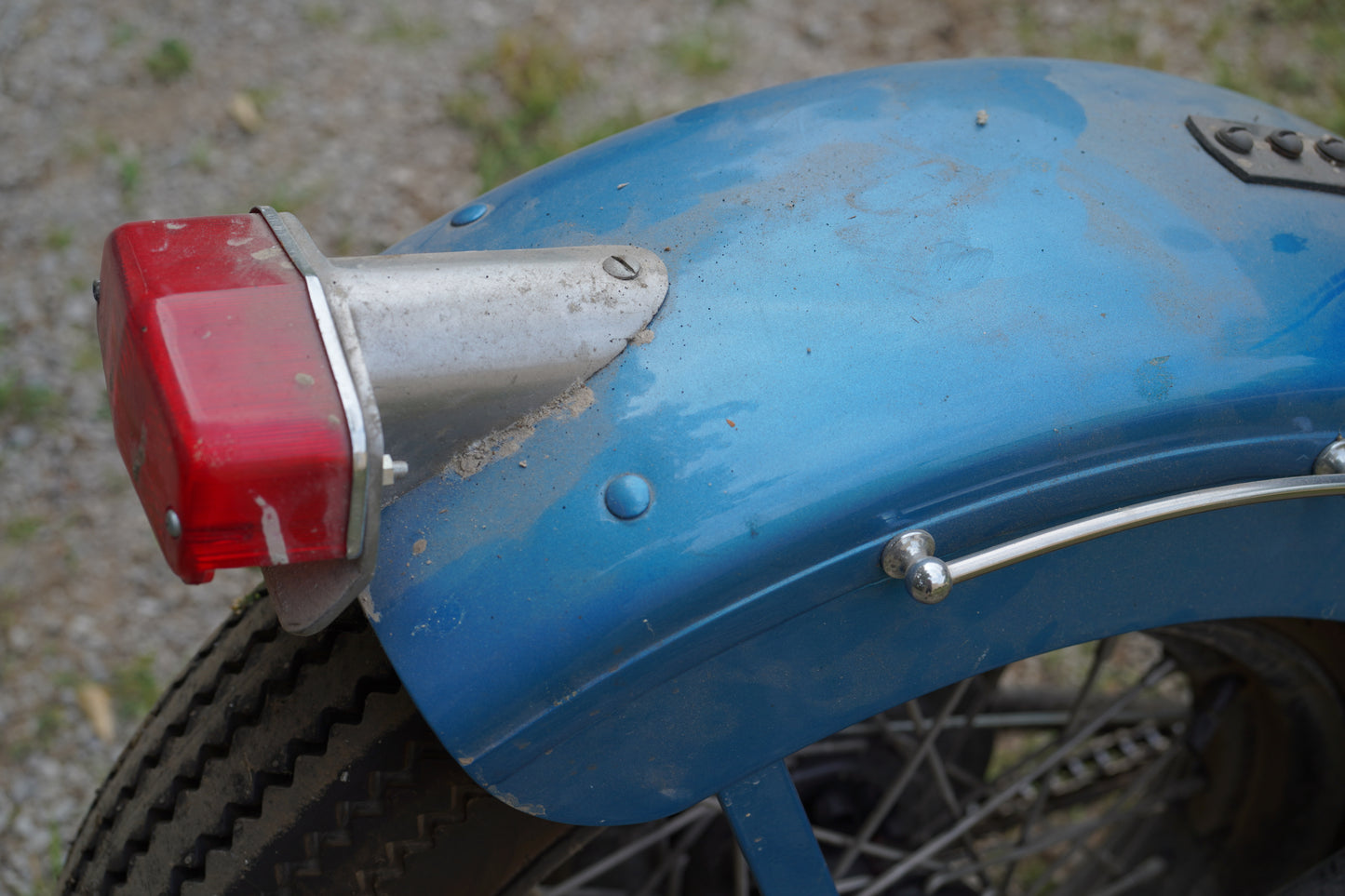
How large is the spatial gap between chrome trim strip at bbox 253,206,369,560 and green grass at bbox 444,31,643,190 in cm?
214

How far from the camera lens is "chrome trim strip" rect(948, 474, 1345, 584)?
92cm

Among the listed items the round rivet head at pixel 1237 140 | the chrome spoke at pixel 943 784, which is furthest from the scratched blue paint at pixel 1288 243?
the chrome spoke at pixel 943 784

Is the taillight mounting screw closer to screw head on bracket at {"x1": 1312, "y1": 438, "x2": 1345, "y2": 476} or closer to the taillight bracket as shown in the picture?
the taillight bracket

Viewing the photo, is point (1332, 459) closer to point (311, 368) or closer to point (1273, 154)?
point (1273, 154)

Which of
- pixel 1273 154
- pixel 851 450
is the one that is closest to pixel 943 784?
pixel 851 450

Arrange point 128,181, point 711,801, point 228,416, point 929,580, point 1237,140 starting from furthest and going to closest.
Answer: point 128,181, point 711,801, point 1237,140, point 929,580, point 228,416

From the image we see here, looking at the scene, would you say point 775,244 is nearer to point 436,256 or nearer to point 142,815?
point 436,256

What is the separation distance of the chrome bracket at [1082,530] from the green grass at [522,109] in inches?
86.9

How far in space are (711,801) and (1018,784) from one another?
42cm

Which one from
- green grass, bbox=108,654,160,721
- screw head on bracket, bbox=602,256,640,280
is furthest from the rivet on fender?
green grass, bbox=108,654,160,721

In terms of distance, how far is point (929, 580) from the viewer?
2.87 ft

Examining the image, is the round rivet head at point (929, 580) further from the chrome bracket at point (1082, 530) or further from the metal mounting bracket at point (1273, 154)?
the metal mounting bracket at point (1273, 154)

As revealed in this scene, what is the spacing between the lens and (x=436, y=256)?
3.09 feet

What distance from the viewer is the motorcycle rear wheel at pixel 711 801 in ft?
3.28
